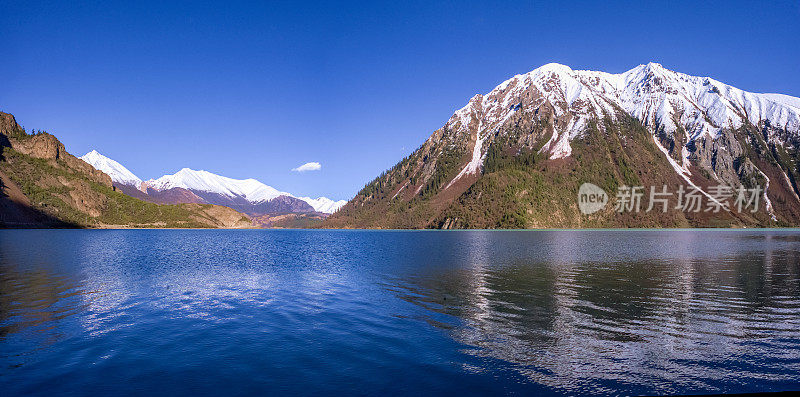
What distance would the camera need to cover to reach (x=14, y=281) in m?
40.1

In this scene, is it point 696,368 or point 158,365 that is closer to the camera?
point 696,368

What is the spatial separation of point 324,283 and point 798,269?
6103 centimetres

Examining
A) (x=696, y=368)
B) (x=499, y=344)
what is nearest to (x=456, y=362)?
(x=499, y=344)

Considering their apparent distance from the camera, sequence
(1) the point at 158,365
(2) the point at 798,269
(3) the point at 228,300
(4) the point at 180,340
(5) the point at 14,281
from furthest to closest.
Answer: (2) the point at 798,269 < (5) the point at 14,281 < (3) the point at 228,300 < (4) the point at 180,340 < (1) the point at 158,365

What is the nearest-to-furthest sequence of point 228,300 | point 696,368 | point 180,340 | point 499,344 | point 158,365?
1. point 696,368
2. point 158,365
3. point 499,344
4. point 180,340
5. point 228,300

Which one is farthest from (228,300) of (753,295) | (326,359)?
(753,295)

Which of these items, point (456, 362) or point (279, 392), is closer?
point (279, 392)

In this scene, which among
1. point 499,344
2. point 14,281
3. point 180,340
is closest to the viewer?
point 499,344

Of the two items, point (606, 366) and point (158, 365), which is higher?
point (606, 366)

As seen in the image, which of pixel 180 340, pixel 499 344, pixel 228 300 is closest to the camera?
pixel 499 344

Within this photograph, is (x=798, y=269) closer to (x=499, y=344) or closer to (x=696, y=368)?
(x=696, y=368)

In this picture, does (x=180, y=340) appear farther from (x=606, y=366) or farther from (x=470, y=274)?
(x=470, y=274)

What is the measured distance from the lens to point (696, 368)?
16.9 meters

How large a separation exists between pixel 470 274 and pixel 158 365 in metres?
36.2
